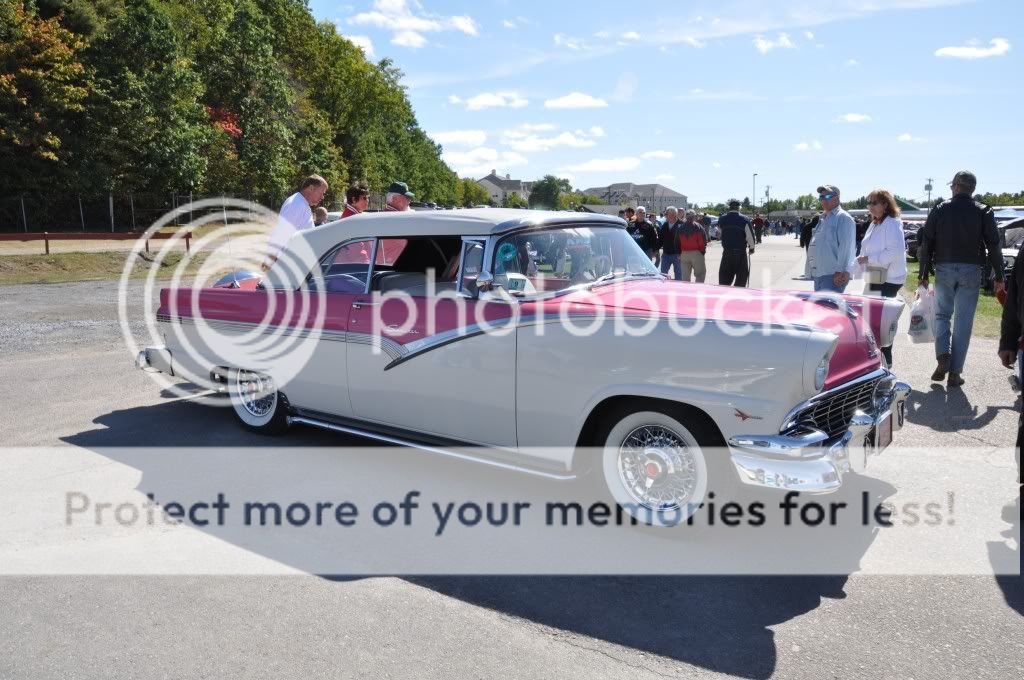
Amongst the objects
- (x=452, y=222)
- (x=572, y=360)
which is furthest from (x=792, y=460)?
(x=452, y=222)

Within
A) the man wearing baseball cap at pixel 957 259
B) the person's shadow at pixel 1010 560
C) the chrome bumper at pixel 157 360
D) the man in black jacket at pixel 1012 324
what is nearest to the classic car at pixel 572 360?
the man in black jacket at pixel 1012 324

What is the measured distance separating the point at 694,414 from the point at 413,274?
228 centimetres

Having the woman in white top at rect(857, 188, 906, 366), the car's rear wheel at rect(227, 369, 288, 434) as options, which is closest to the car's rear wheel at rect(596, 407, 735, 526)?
the car's rear wheel at rect(227, 369, 288, 434)

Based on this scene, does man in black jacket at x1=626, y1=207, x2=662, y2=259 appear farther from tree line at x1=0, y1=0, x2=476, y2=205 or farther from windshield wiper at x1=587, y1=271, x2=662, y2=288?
tree line at x1=0, y1=0, x2=476, y2=205

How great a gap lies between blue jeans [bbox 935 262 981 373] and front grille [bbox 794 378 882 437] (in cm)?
379

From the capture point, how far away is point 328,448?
19.3 ft

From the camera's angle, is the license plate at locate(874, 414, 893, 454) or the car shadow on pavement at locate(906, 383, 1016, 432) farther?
the car shadow on pavement at locate(906, 383, 1016, 432)

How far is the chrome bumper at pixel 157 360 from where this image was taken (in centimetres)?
673

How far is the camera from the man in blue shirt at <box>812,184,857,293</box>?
802cm

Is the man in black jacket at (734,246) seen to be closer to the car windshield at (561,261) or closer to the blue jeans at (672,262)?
the blue jeans at (672,262)

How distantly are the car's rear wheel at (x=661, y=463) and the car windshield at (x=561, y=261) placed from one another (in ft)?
3.12

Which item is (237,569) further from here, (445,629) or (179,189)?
(179,189)

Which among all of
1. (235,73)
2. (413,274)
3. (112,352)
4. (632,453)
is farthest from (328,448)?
(235,73)

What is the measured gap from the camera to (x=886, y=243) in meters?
8.04
